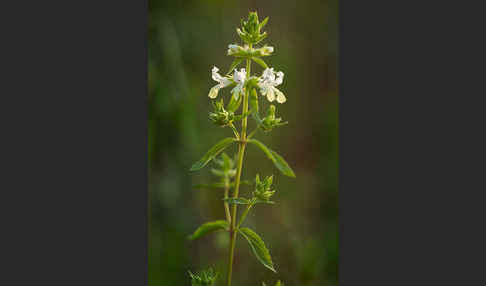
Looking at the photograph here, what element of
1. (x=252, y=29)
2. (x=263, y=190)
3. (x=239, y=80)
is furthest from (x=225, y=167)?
(x=252, y=29)

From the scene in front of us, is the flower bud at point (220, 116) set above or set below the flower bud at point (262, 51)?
below

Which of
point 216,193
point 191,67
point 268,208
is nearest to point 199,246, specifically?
point 216,193

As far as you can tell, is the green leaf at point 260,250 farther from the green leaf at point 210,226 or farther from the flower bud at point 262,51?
the flower bud at point 262,51

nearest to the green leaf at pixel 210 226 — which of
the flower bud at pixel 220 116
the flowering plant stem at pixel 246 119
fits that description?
the flowering plant stem at pixel 246 119

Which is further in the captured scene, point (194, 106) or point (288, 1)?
point (194, 106)

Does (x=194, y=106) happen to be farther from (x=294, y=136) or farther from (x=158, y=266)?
(x=158, y=266)

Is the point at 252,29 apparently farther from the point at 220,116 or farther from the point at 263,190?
the point at 263,190

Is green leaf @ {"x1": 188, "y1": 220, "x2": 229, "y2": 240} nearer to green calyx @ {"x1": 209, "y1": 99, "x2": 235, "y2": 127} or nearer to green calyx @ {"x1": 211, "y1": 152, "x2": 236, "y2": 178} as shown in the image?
green calyx @ {"x1": 211, "y1": 152, "x2": 236, "y2": 178}

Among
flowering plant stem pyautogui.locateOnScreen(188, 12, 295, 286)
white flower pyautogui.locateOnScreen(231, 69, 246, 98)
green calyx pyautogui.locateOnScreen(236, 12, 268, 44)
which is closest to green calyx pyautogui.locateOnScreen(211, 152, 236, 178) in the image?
flowering plant stem pyautogui.locateOnScreen(188, 12, 295, 286)
